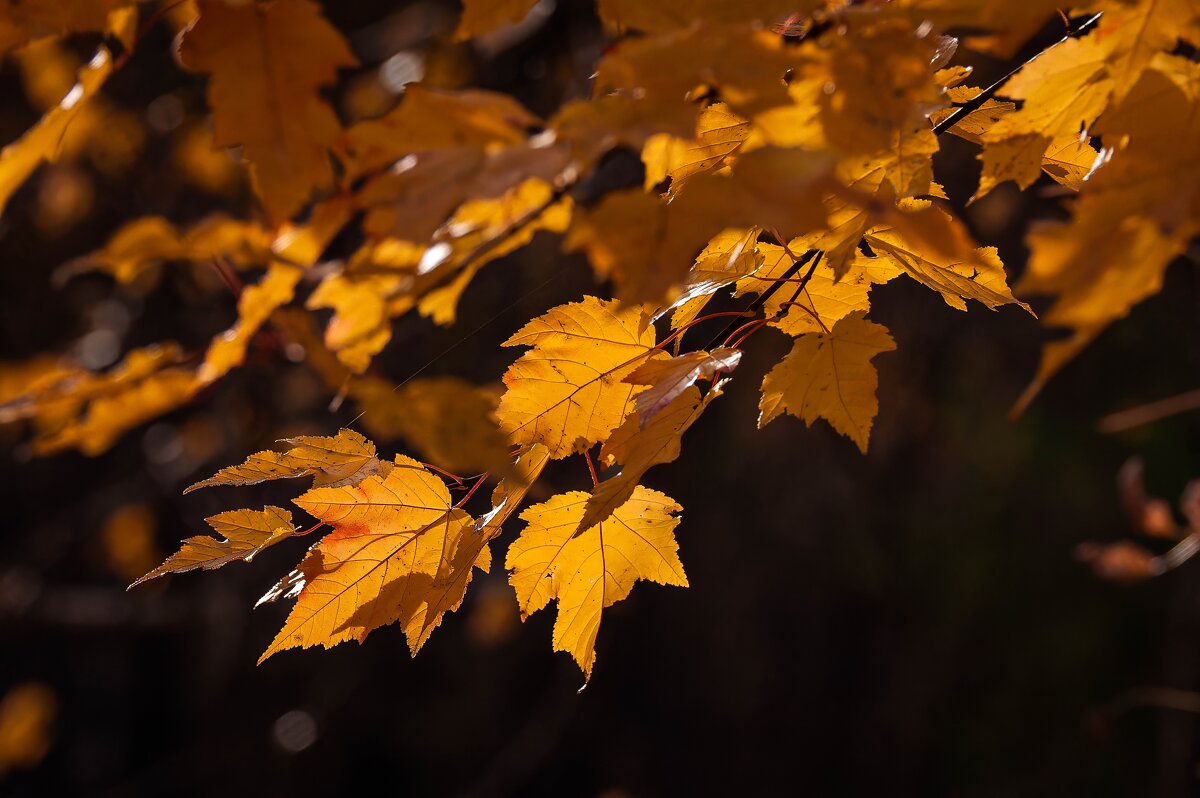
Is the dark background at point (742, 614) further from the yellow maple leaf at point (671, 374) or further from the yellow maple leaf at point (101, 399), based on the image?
the yellow maple leaf at point (671, 374)

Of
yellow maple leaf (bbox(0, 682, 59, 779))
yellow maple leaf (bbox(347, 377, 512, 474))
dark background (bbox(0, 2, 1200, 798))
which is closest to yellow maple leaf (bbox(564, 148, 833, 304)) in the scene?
yellow maple leaf (bbox(347, 377, 512, 474))

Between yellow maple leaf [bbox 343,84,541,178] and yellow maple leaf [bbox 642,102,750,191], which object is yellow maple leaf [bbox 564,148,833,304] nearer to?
yellow maple leaf [bbox 343,84,541,178]

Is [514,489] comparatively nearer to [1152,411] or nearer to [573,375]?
[573,375]

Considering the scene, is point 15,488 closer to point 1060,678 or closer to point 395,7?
point 395,7

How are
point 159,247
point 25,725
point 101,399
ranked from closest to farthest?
1. point 159,247
2. point 101,399
3. point 25,725

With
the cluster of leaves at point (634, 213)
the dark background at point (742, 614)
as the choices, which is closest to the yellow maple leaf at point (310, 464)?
the cluster of leaves at point (634, 213)

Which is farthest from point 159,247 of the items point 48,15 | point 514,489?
point 514,489
